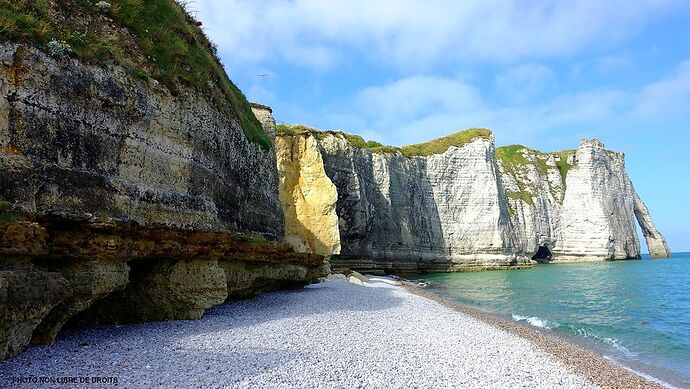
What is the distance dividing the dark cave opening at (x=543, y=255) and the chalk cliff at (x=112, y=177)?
256ft

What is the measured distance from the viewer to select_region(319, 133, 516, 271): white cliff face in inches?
1752

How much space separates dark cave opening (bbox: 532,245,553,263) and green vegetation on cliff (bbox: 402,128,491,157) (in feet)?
95.9

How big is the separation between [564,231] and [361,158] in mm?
50151

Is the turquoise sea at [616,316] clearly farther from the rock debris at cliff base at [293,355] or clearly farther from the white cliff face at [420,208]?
the white cliff face at [420,208]

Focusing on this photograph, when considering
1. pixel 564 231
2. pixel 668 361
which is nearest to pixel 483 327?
pixel 668 361

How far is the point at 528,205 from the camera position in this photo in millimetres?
76250

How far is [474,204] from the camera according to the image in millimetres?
62688

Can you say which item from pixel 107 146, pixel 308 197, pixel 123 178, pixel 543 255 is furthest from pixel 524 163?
pixel 107 146

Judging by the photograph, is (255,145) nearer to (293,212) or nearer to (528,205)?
(293,212)

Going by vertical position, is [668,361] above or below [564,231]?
below

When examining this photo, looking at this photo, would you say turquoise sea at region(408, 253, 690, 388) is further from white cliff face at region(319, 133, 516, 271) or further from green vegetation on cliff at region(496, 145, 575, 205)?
green vegetation on cliff at region(496, 145, 575, 205)

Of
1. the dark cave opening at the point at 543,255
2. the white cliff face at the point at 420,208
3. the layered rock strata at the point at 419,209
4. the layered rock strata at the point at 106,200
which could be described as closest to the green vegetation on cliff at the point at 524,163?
the dark cave opening at the point at 543,255

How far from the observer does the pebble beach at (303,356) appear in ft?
21.6

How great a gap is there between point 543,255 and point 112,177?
285 feet
